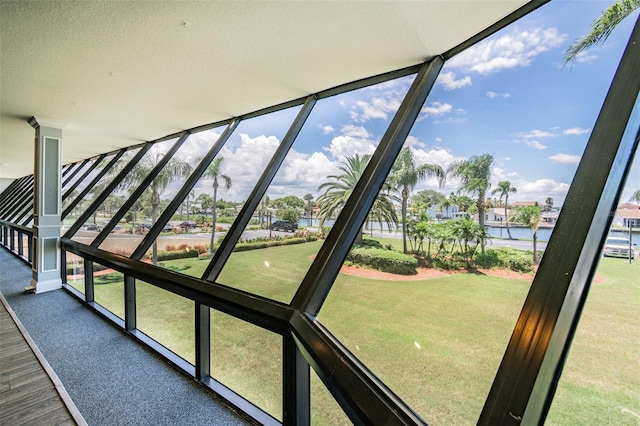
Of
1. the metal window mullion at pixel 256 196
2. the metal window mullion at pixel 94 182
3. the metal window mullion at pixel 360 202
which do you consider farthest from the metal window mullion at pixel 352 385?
the metal window mullion at pixel 94 182

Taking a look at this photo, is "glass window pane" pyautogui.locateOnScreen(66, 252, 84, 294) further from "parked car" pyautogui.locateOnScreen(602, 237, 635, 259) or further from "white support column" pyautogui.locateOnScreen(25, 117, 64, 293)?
"parked car" pyautogui.locateOnScreen(602, 237, 635, 259)

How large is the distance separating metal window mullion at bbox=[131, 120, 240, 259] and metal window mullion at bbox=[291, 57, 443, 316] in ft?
7.63

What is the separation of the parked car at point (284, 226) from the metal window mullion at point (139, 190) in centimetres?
260

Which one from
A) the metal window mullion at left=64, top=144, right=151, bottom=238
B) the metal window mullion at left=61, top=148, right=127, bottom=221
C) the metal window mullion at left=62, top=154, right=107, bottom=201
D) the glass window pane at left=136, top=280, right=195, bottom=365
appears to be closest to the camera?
the glass window pane at left=136, top=280, right=195, bottom=365

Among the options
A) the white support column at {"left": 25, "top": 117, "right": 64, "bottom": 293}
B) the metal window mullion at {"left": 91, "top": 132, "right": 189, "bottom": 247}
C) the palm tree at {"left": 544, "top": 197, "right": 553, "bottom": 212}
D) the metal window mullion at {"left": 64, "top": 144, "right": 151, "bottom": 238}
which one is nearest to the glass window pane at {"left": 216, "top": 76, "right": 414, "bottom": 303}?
the palm tree at {"left": 544, "top": 197, "right": 553, "bottom": 212}

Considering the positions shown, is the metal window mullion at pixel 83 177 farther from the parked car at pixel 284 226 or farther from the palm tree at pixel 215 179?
the parked car at pixel 284 226

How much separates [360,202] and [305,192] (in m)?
0.85

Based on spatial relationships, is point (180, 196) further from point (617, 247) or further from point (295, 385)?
point (617, 247)

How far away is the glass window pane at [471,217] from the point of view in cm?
114

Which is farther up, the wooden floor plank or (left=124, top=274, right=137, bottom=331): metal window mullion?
(left=124, top=274, right=137, bottom=331): metal window mullion

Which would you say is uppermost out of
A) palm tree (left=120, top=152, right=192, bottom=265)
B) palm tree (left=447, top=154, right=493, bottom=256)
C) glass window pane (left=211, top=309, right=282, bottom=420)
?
palm tree (left=120, top=152, right=192, bottom=265)

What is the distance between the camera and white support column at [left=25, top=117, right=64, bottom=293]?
4.65 metres

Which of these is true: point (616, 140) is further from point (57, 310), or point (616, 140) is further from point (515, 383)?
point (57, 310)

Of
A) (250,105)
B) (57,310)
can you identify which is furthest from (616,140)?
(57,310)
